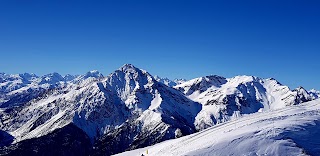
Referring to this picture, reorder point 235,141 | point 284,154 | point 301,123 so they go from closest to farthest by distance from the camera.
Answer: point 284,154
point 235,141
point 301,123

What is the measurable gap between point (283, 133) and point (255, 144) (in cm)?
941

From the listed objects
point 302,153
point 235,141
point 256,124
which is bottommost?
point 302,153

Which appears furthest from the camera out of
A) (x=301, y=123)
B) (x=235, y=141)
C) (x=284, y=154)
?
(x=301, y=123)

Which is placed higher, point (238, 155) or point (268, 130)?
point (268, 130)

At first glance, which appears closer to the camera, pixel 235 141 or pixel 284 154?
pixel 284 154

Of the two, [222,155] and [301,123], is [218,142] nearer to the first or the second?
[222,155]

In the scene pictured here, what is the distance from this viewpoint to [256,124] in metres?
102

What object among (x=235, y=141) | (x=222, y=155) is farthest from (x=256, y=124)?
(x=222, y=155)

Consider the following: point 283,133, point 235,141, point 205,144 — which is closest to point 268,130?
point 283,133

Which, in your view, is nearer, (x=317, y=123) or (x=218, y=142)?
(x=218, y=142)

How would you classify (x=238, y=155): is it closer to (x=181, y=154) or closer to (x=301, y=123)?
(x=181, y=154)

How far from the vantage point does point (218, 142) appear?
87.6 meters

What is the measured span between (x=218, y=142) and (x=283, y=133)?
1589 cm

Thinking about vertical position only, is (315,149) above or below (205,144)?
below
